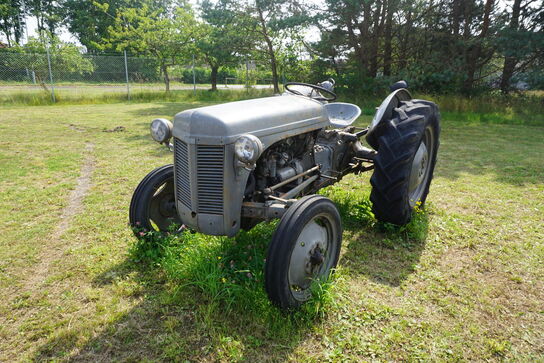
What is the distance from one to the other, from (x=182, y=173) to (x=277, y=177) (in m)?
0.73

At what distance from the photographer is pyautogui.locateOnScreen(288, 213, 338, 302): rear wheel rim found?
7.83 ft

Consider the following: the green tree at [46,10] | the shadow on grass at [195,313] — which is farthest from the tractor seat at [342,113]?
the green tree at [46,10]

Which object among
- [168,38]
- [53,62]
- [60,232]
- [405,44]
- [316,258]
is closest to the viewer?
[316,258]

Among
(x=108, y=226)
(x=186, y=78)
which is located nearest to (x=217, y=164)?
(x=108, y=226)

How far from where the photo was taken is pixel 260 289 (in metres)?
2.42

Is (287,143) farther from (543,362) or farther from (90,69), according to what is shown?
(90,69)

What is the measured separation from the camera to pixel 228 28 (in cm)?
1536

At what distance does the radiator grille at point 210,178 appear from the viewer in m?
2.31

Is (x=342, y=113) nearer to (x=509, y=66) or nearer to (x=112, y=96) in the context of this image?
(x=509, y=66)

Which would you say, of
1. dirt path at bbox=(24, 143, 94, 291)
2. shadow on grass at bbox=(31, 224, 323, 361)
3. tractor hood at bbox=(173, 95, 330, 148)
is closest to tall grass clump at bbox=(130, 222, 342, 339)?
shadow on grass at bbox=(31, 224, 323, 361)

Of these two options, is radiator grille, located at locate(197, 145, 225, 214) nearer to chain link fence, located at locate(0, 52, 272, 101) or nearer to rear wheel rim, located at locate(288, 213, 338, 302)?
rear wheel rim, located at locate(288, 213, 338, 302)

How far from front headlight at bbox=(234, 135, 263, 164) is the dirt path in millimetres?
1912

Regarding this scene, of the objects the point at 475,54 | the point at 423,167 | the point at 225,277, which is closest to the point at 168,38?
the point at 475,54

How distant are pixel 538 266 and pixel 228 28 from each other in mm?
14848
